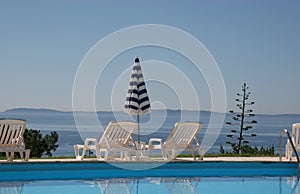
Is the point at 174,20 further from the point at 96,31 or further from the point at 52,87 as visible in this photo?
the point at 52,87

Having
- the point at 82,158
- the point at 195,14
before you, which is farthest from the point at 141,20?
the point at 82,158

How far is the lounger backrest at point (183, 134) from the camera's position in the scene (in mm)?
10805

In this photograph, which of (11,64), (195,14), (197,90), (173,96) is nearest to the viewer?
(195,14)

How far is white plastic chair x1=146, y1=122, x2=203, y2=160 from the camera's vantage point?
10.8 metres

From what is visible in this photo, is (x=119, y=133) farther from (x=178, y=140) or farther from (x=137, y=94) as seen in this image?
(x=178, y=140)

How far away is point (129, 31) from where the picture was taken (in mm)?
20500

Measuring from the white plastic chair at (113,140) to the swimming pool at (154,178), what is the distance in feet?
0.88

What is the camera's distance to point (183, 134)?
35.9ft

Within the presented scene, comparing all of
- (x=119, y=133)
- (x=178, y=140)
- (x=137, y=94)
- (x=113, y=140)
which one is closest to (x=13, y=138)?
(x=113, y=140)

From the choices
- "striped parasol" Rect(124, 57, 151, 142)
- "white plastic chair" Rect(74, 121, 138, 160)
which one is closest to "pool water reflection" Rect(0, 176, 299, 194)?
"white plastic chair" Rect(74, 121, 138, 160)

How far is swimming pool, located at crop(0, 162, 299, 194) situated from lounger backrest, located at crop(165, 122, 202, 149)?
1.22ft

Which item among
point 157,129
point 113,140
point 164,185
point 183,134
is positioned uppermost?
point 157,129

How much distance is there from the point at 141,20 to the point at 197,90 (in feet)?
12.0

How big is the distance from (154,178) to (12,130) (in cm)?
251
